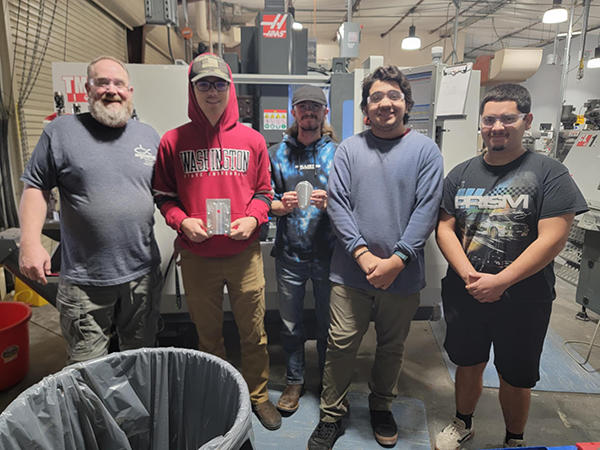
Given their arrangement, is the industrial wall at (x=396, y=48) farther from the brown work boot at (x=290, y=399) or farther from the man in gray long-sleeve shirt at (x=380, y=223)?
the brown work boot at (x=290, y=399)

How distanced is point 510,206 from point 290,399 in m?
1.40

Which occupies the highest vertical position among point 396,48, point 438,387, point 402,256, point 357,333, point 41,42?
point 396,48

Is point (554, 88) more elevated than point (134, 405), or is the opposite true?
point (554, 88)

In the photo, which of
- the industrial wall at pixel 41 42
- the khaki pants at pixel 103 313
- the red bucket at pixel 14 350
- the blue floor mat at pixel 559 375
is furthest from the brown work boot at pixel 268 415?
the industrial wall at pixel 41 42

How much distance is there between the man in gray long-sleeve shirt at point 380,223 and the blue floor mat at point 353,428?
16 cm

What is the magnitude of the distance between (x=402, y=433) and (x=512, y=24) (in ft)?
31.5

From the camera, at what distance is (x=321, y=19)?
322 inches

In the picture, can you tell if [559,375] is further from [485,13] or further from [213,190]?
[485,13]

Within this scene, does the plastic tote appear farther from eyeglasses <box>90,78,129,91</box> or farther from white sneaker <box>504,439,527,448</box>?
white sneaker <box>504,439,527,448</box>

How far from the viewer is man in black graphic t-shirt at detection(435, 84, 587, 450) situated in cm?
137

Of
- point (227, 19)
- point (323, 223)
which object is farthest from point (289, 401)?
point (227, 19)

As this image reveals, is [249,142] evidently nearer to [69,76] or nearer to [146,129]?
[146,129]

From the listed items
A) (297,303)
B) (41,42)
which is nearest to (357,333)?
(297,303)

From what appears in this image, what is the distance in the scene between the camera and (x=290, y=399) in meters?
1.99
